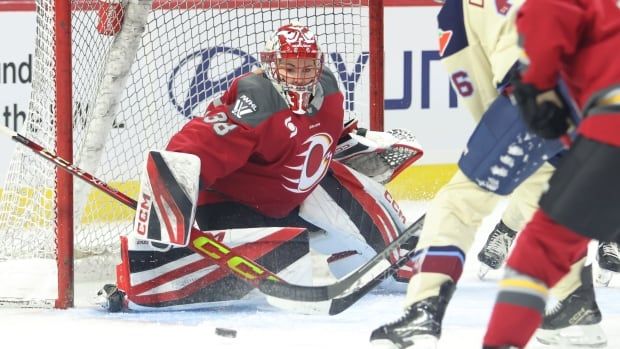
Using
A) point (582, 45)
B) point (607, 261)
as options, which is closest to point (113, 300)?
point (607, 261)

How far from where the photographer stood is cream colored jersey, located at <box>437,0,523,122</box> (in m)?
2.81

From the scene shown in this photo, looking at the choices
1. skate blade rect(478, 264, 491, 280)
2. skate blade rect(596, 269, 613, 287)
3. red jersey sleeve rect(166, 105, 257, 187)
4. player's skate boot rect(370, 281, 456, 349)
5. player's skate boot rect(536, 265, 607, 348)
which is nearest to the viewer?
player's skate boot rect(370, 281, 456, 349)

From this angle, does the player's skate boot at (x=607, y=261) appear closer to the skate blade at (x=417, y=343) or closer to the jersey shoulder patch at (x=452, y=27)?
Answer: the jersey shoulder patch at (x=452, y=27)

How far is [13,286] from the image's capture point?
3.85 m

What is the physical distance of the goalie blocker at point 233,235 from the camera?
3330 mm

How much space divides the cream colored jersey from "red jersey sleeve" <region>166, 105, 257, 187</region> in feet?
2.21

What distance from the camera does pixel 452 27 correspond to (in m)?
2.94

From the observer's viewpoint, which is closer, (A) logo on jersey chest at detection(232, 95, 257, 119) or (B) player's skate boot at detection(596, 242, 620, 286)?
(A) logo on jersey chest at detection(232, 95, 257, 119)

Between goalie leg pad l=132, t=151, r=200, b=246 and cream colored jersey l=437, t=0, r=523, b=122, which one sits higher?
cream colored jersey l=437, t=0, r=523, b=122

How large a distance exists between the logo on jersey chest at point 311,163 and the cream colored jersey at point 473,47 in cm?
71

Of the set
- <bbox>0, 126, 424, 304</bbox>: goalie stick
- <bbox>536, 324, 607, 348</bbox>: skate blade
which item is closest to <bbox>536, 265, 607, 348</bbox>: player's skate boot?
<bbox>536, 324, 607, 348</bbox>: skate blade

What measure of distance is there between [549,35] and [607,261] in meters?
1.74

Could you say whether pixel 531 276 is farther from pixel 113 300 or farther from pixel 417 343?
pixel 113 300

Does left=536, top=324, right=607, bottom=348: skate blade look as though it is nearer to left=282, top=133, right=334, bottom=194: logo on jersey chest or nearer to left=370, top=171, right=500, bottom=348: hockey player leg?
left=370, top=171, right=500, bottom=348: hockey player leg
